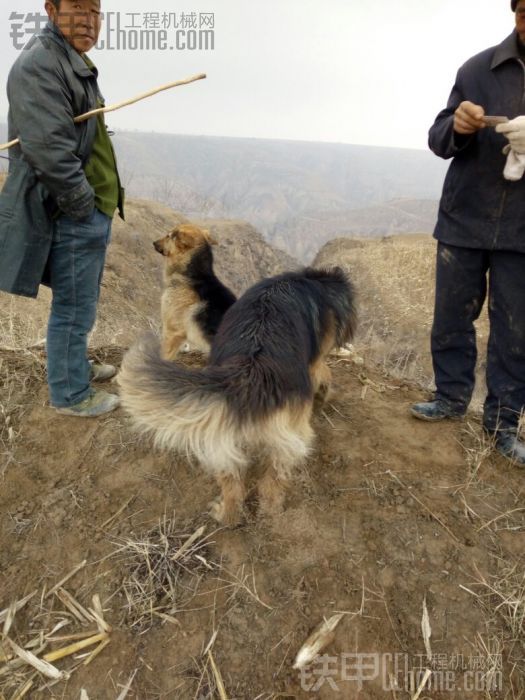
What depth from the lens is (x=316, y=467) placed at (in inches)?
111

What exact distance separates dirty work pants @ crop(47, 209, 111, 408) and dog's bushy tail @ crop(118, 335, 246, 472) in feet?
4.07

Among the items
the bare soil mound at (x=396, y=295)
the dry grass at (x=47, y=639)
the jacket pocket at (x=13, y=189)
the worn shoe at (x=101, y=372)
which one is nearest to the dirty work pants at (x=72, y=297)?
the jacket pocket at (x=13, y=189)

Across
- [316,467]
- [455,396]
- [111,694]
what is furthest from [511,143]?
[111,694]

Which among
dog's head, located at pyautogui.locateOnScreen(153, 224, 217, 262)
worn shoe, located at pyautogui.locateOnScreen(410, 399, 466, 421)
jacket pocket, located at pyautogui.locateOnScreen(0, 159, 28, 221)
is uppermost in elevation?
jacket pocket, located at pyautogui.locateOnScreen(0, 159, 28, 221)

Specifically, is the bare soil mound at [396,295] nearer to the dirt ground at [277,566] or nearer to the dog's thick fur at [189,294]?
the dog's thick fur at [189,294]

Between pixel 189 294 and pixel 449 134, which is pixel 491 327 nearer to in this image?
pixel 449 134

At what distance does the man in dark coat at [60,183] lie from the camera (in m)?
2.26

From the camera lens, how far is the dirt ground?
185 centimetres

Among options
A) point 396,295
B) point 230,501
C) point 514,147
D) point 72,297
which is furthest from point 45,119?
point 396,295

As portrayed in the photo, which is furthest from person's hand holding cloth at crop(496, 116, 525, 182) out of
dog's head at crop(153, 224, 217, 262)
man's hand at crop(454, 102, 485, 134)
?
dog's head at crop(153, 224, 217, 262)

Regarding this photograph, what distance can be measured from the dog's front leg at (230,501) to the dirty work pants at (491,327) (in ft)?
6.39

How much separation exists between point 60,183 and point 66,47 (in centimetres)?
78

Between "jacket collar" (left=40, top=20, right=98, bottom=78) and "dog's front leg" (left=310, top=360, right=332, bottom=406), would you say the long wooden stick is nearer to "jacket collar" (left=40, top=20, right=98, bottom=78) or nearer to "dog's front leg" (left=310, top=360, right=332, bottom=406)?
"jacket collar" (left=40, top=20, right=98, bottom=78)

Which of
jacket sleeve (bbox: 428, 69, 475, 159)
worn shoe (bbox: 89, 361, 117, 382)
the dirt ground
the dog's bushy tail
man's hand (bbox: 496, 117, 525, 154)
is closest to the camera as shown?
the dog's bushy tail
